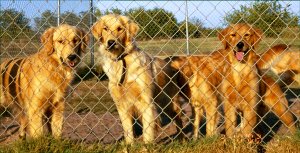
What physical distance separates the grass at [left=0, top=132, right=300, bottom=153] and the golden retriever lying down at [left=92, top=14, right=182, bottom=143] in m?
1.09

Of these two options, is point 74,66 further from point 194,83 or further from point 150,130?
point 194,83

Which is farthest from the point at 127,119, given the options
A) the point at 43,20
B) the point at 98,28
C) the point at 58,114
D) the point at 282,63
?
the point at 43,20

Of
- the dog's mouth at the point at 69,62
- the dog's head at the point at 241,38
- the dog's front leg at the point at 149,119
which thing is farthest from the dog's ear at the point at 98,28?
the dog's head at the point at 241,38

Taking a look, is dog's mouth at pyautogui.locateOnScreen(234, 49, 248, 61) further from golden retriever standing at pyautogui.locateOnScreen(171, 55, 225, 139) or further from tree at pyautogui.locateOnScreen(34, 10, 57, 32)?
tree at pyautogui.locateOnScreen(34, 10, 57, 32)

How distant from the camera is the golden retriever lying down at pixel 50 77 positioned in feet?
14.8

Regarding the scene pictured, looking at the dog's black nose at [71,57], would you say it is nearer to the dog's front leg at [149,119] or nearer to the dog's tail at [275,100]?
the dog's front leg at [149,119]

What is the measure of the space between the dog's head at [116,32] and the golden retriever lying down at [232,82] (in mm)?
1054

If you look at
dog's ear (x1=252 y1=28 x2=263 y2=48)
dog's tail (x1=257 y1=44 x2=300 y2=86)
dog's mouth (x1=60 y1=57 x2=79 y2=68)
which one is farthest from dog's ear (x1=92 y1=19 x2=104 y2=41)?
dog's tail (x1=257 y1=44 x2=300 y2=86)

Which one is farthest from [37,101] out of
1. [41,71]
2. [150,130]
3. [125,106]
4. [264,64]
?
A: [264,64]

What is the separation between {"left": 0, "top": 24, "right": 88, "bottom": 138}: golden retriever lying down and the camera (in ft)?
14.8

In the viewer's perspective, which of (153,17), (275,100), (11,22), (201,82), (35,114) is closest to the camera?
(153,17)

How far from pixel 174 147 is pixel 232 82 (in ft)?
6.19

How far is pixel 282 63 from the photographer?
591cm

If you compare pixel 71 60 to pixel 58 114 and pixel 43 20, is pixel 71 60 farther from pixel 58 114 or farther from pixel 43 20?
pixel 43 20
